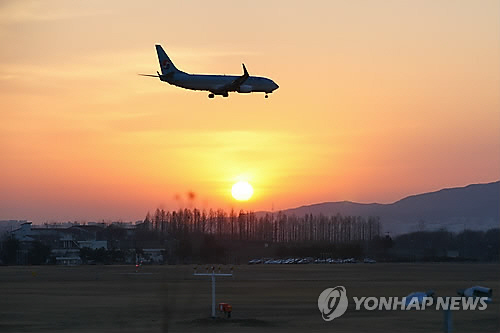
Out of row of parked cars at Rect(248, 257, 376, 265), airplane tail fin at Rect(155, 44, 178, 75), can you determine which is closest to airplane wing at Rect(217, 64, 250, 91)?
airplane tail fin at Rect(155, 44, 178, 75)

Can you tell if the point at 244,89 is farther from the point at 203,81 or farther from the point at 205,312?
the point at 205,312

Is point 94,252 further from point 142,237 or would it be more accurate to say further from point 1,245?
point 142,237

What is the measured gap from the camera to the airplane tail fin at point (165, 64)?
9925 centimetres

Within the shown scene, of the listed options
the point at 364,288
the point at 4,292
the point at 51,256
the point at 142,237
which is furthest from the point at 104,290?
the point at 51,256

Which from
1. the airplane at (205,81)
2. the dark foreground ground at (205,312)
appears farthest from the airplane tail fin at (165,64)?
the dark foreground ground at (205,312)

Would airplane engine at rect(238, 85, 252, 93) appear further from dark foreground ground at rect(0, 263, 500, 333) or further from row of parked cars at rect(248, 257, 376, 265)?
row of parked cars at rect(248, 257, 376, 265)

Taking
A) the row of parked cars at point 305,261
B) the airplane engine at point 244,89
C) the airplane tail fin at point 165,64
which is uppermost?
the airplane tail fin at point 165,64

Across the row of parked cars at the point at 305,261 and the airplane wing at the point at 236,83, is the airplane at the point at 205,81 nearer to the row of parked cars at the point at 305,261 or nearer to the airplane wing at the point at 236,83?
the airplane wing at the point at 236,83

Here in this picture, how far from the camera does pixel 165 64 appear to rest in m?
102

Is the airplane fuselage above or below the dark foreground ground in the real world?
above

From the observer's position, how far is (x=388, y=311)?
2144 inches

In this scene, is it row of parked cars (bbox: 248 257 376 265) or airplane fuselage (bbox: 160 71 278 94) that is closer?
airplane fuselage (bbox: 160 71 278 94)

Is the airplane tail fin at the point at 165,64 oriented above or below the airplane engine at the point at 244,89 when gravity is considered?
above

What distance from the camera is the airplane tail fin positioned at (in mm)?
99250
